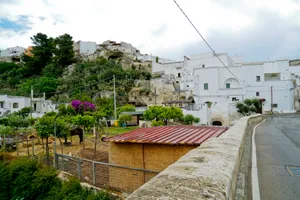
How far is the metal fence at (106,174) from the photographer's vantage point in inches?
289

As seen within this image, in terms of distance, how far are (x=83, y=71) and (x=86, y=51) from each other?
2281cm

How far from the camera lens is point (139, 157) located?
853cm

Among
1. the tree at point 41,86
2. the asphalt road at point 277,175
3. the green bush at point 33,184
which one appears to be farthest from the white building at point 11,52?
the asphalt road at point 277,175

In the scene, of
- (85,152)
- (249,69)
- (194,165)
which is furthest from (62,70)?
(194,165)

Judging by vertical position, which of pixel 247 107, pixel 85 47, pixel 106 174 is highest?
pixel 85 47

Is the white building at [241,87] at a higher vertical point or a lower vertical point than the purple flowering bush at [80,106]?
higher

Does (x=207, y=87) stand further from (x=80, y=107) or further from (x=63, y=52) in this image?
(x=63, y=52)

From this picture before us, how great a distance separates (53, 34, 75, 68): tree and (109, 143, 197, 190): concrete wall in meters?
67.4

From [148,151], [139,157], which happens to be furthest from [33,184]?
[148,151]

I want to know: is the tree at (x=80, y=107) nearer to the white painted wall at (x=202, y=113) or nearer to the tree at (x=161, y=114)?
the tree at (x=161, y=114)

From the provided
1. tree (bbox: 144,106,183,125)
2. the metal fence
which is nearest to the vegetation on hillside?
tree (bbox: 144,106,183,125)

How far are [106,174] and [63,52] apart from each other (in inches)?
2697

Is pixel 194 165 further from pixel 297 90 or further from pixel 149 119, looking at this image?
pixel 297 90

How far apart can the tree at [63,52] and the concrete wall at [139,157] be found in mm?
67373
